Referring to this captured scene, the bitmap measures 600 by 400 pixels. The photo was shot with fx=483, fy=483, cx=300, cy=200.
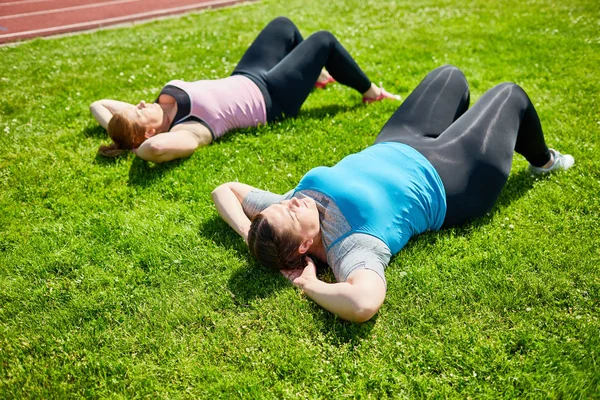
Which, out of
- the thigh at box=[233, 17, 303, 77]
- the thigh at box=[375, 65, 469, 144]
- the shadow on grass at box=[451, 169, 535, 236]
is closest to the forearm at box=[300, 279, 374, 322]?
the shadow on grass at box=[451, 169, 535, 236]

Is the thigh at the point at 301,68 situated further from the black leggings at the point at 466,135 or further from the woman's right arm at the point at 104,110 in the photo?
the woman's right arm at the point at 104,110

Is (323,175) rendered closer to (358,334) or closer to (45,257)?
(358,334)

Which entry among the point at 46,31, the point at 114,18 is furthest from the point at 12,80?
the point at 114,18

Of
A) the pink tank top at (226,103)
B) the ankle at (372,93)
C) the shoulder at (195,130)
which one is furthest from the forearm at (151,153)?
the ankle at (372,93)

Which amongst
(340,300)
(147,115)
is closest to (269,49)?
(147,115)

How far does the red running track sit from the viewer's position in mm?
11625

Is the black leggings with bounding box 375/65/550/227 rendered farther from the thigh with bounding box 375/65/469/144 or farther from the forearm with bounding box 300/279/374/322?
the forearm with bounding box 300/279/374/322

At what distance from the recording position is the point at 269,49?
6793 mm

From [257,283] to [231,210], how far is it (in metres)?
0.81

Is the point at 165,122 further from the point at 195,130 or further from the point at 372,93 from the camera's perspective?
the point at 372,93

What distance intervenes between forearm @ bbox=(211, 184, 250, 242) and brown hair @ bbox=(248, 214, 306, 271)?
1.28 ft

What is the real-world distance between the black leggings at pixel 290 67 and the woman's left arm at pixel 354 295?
3357 mm

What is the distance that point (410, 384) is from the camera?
3.38 metres

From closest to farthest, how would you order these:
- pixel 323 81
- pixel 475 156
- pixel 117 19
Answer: pixel 475 156
pixel 323 81
pixel 117 19
